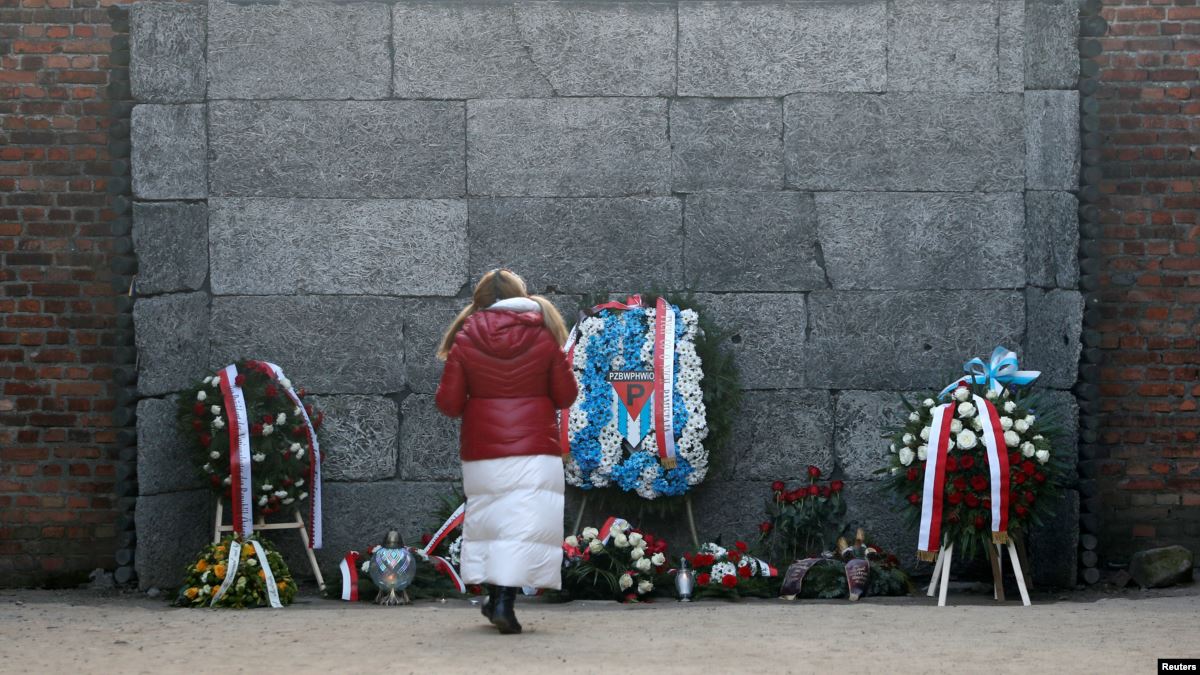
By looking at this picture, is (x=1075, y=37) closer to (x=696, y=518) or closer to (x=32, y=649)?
(x=696, y=518)

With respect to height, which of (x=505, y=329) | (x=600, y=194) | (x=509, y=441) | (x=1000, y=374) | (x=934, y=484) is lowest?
(x=934, y=484)

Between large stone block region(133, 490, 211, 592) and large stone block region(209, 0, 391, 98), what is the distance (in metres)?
2.31

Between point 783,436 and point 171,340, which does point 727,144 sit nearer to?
point 783,436

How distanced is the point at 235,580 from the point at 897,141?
430cm

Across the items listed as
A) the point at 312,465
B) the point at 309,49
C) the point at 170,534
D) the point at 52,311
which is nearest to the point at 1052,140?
the point at 309,49

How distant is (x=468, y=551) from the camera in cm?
648

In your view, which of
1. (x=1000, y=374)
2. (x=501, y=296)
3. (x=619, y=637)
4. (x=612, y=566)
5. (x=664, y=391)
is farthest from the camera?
(x=664, y=391)

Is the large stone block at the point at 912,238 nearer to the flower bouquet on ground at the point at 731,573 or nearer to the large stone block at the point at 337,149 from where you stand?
the flower bouquet on ground at the point at 731,573

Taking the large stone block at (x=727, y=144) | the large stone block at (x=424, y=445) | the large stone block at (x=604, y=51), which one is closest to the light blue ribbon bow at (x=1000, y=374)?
the large stone block at (x=727, y=144)

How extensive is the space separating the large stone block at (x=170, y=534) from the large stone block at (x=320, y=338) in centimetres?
79

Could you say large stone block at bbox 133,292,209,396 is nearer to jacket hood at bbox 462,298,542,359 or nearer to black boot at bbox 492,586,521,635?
jacket hood at bbox 462,298,542,359

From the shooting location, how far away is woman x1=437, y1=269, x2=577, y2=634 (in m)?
6.34

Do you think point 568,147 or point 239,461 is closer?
point 239,461

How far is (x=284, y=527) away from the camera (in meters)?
8.16
